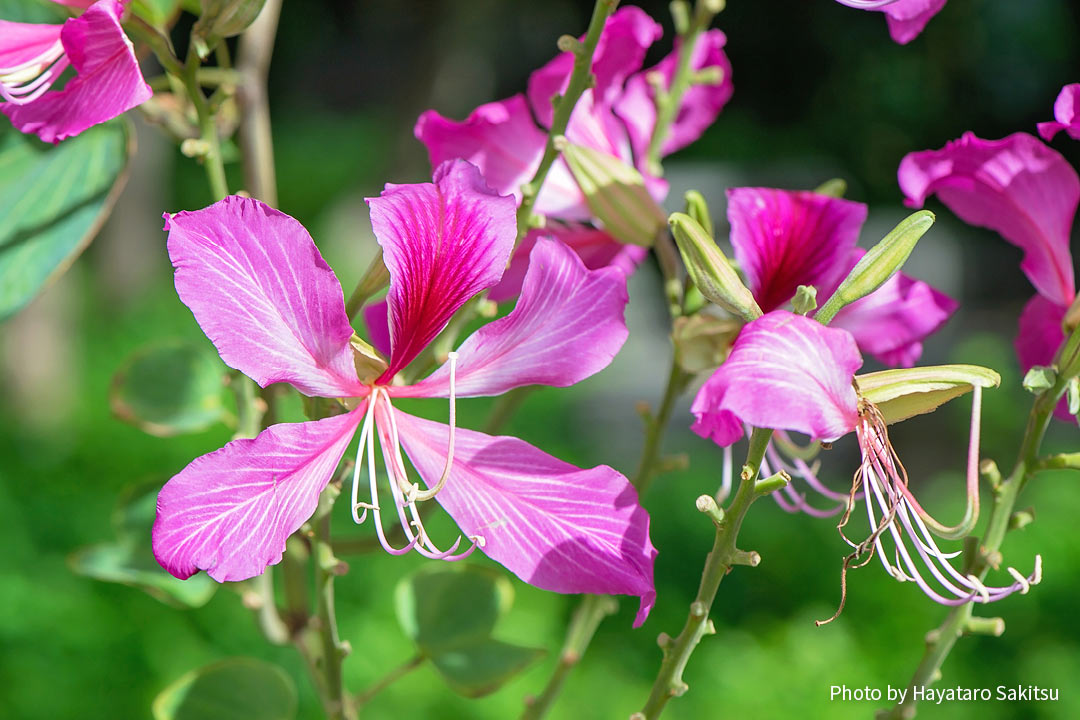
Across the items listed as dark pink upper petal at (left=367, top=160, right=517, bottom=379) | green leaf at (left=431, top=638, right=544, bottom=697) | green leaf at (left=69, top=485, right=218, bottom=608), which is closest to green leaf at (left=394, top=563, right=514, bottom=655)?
green leaf at (left=431, top=638, right=544, bottom=697)

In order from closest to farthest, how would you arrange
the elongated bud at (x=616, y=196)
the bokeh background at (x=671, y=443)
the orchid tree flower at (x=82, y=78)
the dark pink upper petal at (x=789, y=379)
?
the dark pink upper petal at (x=789, y=379) → the orchid tree flower at (x=82, y=78) → the elongated bud at (x=616, y=196) → the bokeh background at (x=671, y=443)

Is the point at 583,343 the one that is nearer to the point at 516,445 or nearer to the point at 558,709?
the point at 516,445

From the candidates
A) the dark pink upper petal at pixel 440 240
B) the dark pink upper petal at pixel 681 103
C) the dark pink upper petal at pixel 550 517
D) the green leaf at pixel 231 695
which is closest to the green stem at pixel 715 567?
the dark pink upper petal at pixel 550 517

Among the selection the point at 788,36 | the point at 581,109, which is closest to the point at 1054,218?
the point at 581,109

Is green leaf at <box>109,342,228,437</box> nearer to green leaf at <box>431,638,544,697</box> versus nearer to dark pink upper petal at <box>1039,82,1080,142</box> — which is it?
green leaf at <box>431,638,544,697</box>

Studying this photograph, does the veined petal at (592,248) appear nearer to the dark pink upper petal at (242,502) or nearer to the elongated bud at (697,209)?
the elongated bud at (697,209)

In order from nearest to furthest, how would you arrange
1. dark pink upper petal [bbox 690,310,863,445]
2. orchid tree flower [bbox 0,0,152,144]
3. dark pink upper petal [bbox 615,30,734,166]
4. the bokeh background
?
dark pink upper petal [bbox 690,310,863,445], orchid tree flower [bbox 0,0,152,144], dark pink upper petal [bbox 615,30,734,166], the bokeh background

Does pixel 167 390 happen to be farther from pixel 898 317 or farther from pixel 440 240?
pixel 898 317
